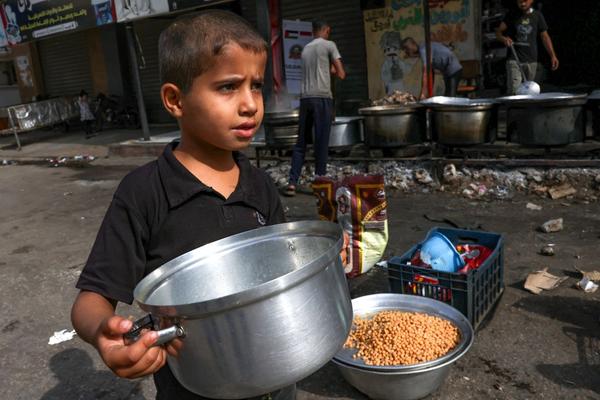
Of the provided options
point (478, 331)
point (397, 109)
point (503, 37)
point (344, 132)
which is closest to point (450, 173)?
point (397, 109)

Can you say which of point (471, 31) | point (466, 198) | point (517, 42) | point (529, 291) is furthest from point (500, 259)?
point (471, 31)

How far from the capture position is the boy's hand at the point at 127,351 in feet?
3.39

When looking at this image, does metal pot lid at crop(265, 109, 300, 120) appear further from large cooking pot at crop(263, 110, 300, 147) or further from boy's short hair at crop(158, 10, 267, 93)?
boy's short hair at crop(158, 10, 267, 93)

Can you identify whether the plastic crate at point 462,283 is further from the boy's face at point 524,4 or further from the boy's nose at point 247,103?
the boy's face at point 524,4

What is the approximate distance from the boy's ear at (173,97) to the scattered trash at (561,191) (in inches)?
207

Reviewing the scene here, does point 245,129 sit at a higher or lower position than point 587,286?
higher

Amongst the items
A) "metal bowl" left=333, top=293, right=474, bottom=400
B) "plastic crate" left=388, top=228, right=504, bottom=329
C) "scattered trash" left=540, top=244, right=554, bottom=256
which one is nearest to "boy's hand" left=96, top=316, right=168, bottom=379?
"metal bowl" left=333, top=293, right=474, bottom=400

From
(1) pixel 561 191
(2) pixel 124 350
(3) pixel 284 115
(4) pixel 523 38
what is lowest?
(1) pixel 561 191

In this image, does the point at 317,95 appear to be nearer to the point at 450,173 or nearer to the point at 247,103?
the point at 450,173

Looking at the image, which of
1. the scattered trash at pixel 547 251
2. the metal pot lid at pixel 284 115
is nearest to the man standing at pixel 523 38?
the metal pot lid at pixel 284 115

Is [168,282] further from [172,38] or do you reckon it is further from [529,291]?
[529,291]

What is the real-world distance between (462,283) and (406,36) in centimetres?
807

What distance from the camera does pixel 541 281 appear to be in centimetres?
354

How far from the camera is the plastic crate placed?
9.10 ft
